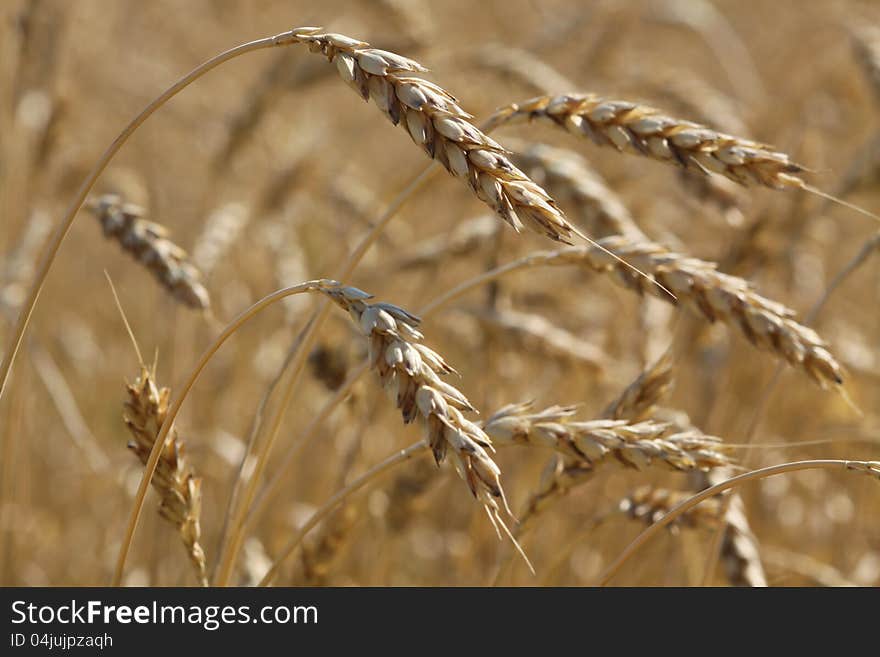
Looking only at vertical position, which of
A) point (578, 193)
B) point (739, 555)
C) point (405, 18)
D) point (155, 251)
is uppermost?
point (405, 18)

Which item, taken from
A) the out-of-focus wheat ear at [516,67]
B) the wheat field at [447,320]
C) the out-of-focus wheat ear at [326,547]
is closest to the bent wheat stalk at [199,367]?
the wheat field at [447,320]

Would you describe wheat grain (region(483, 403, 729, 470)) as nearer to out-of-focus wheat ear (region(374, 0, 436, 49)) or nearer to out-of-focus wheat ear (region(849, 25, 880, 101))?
out-of-focus wheat ear (region(849, 25, 880, 101))

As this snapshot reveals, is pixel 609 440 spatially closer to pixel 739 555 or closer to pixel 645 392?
pixel 645 392

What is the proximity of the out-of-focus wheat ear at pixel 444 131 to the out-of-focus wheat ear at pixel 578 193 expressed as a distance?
0.84 metres

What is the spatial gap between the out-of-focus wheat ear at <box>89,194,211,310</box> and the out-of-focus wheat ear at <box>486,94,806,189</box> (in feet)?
2.02

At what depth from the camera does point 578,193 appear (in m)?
1.91

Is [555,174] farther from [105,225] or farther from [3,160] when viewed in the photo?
[3,160]

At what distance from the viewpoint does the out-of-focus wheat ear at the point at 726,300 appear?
4.51ft

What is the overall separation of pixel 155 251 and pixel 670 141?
82cm

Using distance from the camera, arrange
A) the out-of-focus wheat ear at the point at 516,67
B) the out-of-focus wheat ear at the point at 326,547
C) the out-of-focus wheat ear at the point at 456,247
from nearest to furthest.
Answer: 1. the out-of-focus wheat ear at the point at 326,547
2. the out-of-focus wheat ear at the point at 456,247
3. the out-of-focus wheat ear at the point at 516,67

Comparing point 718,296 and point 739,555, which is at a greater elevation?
point 718,296

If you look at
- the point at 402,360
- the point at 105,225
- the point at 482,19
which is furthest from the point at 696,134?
the point at 482,19

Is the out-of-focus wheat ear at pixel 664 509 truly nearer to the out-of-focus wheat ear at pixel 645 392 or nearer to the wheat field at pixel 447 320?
the wheat field at pixel 447 320

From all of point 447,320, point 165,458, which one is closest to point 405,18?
point 447,320
